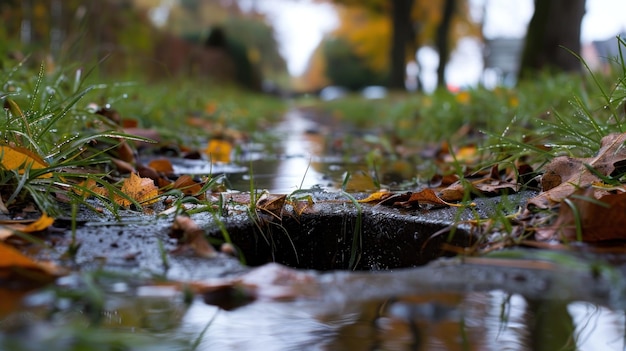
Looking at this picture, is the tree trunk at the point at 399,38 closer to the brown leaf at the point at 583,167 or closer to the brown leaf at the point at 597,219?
the brown leaf at the point at 583,167

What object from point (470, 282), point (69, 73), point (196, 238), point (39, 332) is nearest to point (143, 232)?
point (196, 238)

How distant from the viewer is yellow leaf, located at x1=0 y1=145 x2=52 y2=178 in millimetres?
1528

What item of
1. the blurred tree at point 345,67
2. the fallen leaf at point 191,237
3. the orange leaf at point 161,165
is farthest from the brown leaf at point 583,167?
the blurred tree at point 345,67

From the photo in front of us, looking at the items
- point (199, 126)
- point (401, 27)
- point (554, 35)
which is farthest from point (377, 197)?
point (401, 27)

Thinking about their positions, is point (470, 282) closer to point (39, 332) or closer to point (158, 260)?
point (158, 260)

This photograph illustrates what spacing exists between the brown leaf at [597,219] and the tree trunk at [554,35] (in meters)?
6.04

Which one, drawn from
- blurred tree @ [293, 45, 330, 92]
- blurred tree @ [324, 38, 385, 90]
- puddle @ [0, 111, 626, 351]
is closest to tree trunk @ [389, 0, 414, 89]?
puddle @ [0, 111, 626, 351]

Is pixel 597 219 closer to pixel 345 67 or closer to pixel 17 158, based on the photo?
pixel 17 158

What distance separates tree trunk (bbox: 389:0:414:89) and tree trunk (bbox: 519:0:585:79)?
11061mm

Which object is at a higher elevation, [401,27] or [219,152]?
[401,27]

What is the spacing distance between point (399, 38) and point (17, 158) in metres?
17.9

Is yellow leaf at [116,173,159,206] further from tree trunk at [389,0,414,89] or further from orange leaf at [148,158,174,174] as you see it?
tree trunk at [389,0,414,89]

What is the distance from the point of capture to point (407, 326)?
102 cm

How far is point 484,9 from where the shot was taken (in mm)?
18891
